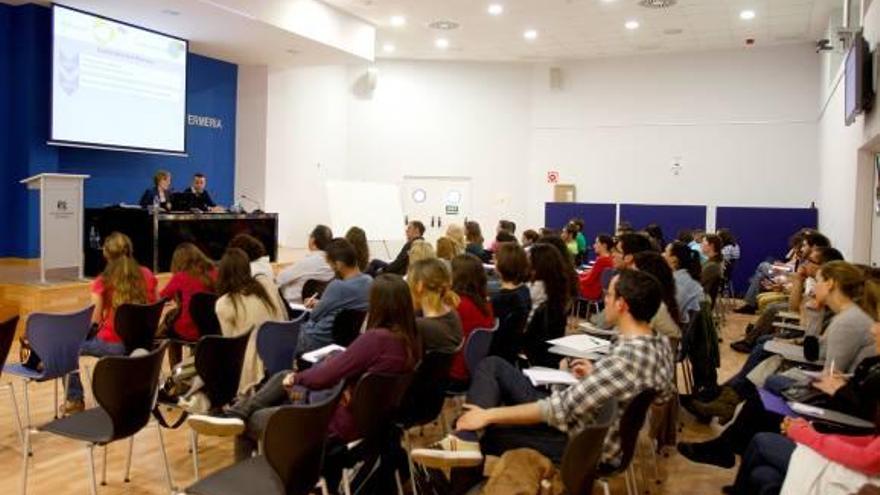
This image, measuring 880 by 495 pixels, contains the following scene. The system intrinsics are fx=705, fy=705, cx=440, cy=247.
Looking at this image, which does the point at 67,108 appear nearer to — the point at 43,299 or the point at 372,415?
the point at 43,299

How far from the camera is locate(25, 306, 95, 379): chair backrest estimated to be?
3.96 metres

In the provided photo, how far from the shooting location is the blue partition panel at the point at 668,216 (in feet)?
42.0

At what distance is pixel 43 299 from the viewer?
287 inches

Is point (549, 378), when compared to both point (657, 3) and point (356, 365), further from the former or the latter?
point (657, 3)

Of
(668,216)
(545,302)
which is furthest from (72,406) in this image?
(668,216)

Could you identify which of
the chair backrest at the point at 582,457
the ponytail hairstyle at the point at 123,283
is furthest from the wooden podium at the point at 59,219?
the chair backrest at the point at 582,457

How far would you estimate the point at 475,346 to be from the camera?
3805mm

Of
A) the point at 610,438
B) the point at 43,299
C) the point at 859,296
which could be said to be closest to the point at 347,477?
the point at 610,438

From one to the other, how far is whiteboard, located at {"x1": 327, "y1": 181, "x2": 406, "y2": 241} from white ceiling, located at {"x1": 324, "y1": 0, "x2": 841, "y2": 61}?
2743 millimetres

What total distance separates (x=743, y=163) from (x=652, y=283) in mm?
11240

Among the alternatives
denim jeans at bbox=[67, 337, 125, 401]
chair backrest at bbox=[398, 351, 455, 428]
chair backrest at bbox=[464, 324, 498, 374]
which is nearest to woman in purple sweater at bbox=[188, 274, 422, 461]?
chair backrest at bbox=[398, 351, 455, 428]

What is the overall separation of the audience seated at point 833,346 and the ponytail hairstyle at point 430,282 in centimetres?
173

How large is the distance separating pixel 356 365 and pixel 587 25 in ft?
32.1

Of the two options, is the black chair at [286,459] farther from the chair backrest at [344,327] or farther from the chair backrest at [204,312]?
the chair backrest at [204,312]
